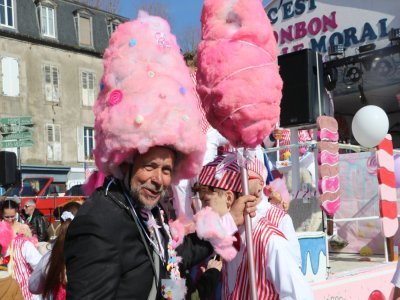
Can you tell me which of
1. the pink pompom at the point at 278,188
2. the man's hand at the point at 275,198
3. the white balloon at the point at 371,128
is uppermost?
the white balloon at the point at 371,128

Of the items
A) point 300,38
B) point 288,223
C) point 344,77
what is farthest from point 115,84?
point 300,38

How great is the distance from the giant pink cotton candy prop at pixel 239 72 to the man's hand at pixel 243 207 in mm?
306

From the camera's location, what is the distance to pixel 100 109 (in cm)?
204

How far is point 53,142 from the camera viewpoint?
84.0 ft

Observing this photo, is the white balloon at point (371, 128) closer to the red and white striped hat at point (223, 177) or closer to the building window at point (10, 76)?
the red and white striped hat at point (223, 177)

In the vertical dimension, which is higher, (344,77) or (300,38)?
(300,38)

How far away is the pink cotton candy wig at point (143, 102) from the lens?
1926 mm

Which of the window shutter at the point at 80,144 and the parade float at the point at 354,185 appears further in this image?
the window shutter at the point at 80,144

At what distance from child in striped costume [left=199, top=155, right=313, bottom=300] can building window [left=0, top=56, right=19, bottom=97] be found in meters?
22.4

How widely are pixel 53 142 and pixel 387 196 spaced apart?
70.4 feet

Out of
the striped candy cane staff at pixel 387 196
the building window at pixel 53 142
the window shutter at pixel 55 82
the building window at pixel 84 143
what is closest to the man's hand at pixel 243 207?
Result: the striped candy cane staff at pixel 387 196

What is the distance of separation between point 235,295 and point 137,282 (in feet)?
3.25

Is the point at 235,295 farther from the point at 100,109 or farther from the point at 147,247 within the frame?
the point at 100,109

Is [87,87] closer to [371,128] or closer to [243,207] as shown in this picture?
[371,128]
